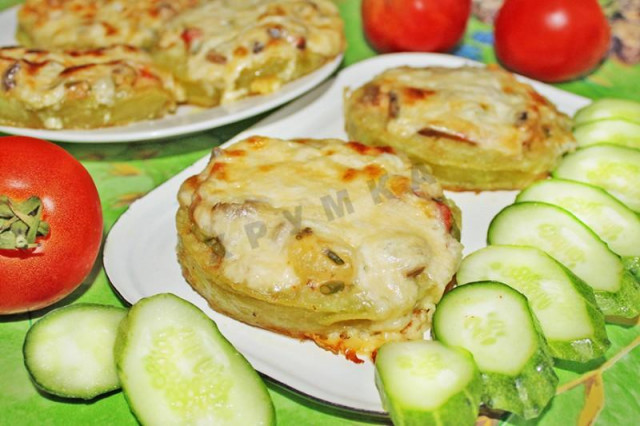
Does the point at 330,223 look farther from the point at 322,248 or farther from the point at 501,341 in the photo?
the point at 501,341

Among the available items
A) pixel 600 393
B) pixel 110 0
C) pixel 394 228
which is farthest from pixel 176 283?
pixel 110 0

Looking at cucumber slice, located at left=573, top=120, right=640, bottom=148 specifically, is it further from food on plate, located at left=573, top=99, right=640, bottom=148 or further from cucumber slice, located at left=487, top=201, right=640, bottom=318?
cucumber slice, located at left=487, top=201, right=640, bottom=318

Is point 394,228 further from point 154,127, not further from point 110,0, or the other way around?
point 110,0

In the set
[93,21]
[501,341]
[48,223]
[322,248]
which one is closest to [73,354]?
[48,223]

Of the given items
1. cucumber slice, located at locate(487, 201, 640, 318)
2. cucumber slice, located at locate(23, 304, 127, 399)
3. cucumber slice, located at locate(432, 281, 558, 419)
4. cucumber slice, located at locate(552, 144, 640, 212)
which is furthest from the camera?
cucumber slice, located at locate(552, 144, 640, 212)

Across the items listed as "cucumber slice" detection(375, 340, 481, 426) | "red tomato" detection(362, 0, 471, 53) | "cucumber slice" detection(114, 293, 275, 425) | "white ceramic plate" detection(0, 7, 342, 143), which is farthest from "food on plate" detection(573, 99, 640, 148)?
"cucumber slice" detection(114, 293, 275, 425)
